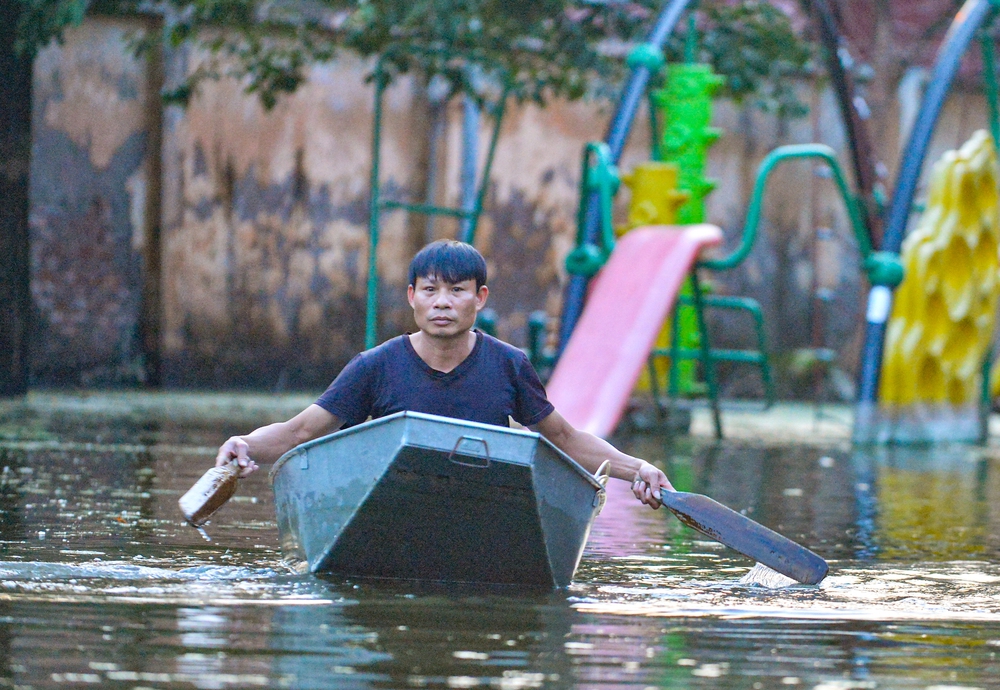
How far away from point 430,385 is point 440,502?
1.37 feet

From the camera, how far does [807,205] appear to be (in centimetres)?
1597

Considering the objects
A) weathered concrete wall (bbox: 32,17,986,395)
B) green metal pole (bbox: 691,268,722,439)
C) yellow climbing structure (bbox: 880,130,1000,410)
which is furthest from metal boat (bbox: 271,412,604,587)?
weathered concrete wall (bbox: 32,17,986,395)

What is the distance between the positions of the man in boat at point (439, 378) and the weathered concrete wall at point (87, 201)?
9555 millimetres

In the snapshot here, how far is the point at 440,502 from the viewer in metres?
4.01

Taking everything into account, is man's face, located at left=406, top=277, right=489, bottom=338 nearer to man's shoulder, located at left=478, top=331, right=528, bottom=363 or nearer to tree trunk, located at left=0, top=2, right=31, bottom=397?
man's shoulder, located at left=478, top=331, right=528, bottom=363

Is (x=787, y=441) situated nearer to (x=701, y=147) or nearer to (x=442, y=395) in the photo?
(x=701, y=147)

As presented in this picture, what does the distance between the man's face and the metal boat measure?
37 centimetres

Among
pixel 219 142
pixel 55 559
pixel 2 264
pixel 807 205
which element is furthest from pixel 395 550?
pixel 807 205

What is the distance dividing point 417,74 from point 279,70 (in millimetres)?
1953

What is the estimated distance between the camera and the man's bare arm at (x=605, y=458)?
14.5 feet

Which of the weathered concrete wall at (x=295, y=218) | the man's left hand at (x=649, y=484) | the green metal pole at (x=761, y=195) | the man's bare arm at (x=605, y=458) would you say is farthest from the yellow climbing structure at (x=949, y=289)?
the man's left hand at (x=649, y=484)

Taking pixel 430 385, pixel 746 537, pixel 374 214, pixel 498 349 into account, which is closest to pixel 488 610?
pixel 430 385

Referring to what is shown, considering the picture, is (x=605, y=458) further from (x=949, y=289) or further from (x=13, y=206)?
(x=13, y=206)

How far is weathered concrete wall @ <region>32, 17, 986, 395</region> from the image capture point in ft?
44.5
